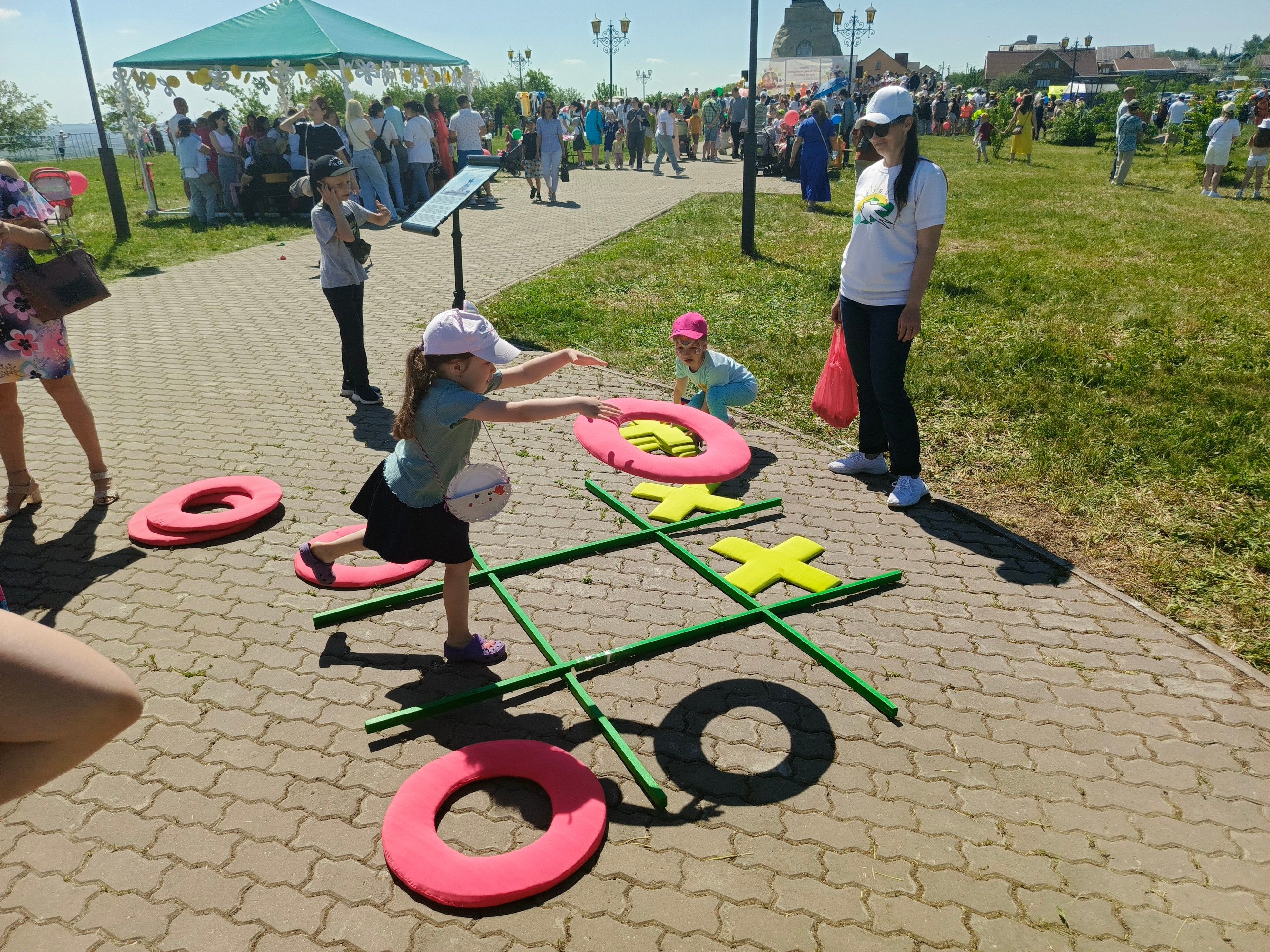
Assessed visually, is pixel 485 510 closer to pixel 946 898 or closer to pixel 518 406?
pixel 518 406

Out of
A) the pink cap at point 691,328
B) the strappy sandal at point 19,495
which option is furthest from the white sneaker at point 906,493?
the strappy sandal at point 19,495

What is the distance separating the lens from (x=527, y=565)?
191 inches

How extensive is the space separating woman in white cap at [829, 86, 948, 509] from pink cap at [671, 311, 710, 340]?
0.93 metres

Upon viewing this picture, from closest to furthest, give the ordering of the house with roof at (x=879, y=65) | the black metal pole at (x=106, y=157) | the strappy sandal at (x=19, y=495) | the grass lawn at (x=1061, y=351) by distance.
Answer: the grass lawn at (x=1061, y=351), the strappy sandal at (x=19, y=495), the black metal pole at (x=106, y=157), the house with roof at (x=879, y=65)

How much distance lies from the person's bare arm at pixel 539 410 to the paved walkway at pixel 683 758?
1373mm

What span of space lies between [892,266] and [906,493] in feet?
4.94

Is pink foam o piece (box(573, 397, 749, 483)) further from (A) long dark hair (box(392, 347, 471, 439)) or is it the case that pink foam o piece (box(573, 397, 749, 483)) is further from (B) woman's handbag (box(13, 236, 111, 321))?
(B) woman's handbag (box(13, 236, 111, 321))

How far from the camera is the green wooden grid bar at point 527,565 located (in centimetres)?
439

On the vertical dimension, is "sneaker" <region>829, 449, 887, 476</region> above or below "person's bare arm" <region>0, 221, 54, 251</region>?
below

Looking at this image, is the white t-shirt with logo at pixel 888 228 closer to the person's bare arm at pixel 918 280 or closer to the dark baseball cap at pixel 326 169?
the person's bare arm at pixel 918 280

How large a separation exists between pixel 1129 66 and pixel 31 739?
466ft

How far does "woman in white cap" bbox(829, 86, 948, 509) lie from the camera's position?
16.2ft

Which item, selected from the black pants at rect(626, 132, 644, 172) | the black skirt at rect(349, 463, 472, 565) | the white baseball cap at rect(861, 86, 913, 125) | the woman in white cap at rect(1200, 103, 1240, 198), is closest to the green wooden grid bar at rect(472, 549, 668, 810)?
the black skirt at rect(349, 463, 472, 565)

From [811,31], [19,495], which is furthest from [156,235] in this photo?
[811,31]
